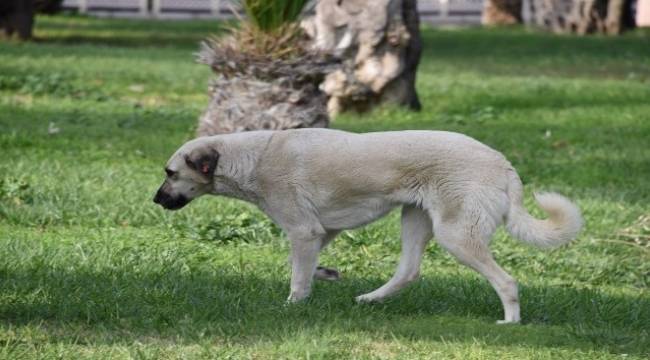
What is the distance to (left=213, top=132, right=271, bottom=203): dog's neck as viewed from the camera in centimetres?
685

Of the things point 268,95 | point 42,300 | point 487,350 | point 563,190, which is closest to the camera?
point 487,350

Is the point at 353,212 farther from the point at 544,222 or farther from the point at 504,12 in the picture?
the point at 504,12

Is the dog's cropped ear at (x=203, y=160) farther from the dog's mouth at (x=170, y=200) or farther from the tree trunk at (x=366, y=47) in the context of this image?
the tree trunk at (x=366, y=47)

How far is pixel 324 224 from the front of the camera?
6.86 m

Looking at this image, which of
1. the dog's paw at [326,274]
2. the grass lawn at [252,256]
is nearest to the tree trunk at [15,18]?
the grass lawn at [252,256]

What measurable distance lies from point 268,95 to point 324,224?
16.9 ft

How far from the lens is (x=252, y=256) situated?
8156 millimetres

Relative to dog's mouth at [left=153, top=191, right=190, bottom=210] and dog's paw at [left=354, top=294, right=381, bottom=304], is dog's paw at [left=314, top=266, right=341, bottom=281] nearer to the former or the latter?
dog's paw at [left=354, top=294, right=381, bottom=304]

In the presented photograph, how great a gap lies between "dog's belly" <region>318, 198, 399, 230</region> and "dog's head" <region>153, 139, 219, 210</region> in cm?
64

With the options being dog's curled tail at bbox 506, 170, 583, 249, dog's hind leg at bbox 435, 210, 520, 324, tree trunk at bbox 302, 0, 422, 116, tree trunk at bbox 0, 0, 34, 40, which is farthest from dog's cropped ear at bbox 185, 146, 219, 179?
tree trunk at bbox 0, 0, 34, 40

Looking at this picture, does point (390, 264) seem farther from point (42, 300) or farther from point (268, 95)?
point (268, 95)

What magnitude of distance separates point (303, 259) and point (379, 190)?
54 cm

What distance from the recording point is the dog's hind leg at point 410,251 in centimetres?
696

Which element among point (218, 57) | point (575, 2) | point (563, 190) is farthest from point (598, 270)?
point (575, 2)
